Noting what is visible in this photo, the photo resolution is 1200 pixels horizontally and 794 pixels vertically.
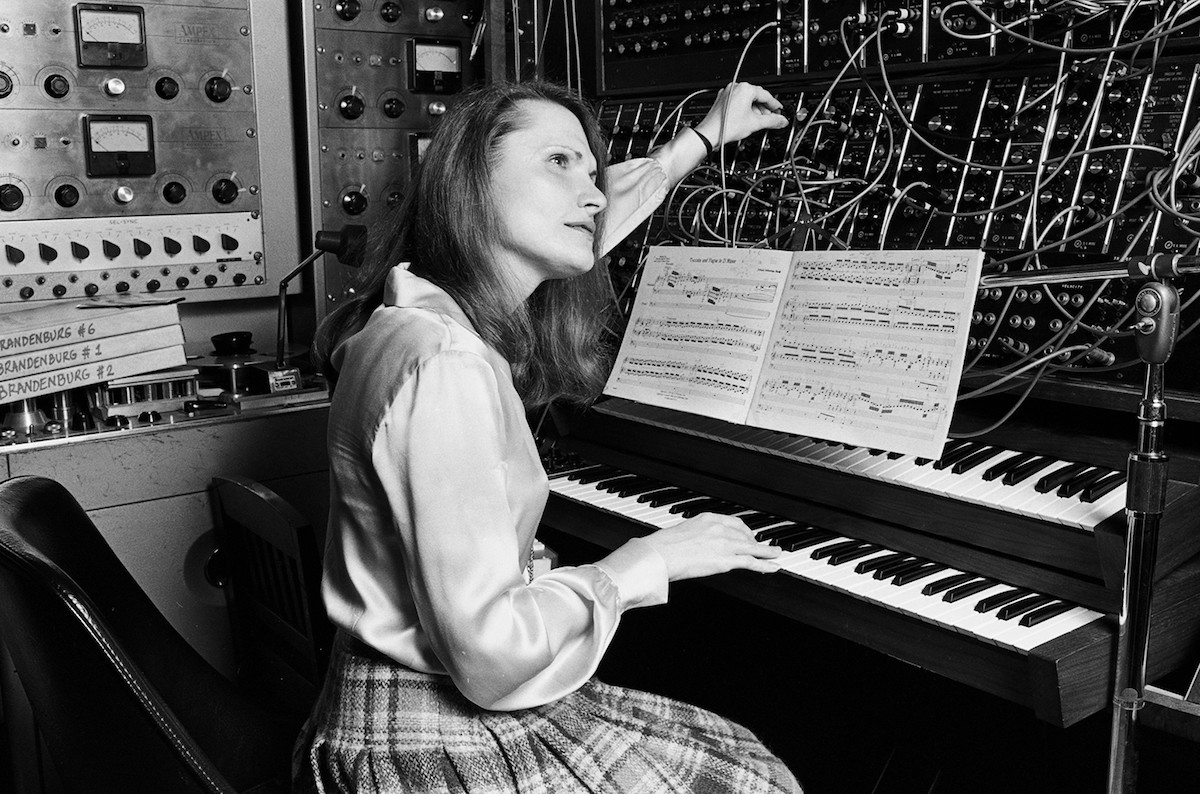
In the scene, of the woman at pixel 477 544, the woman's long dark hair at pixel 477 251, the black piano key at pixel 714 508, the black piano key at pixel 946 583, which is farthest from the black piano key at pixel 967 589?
the woman's long dark hair at pixel 477 251

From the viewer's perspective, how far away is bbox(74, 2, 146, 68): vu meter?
2412 mm

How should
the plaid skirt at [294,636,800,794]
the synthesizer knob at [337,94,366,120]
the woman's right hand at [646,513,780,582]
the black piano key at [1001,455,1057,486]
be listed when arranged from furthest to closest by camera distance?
the synthesizer knob at [337,94,366,120], the black piano key at [1001,455,1057,486], the woman's right hand at [646,513,780,582], the plaid skirt at [294,636,800,794]

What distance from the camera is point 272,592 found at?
216 cm

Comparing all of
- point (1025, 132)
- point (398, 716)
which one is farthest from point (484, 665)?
point (1025, 132)

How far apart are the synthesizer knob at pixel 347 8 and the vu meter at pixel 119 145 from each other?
0.49 metres

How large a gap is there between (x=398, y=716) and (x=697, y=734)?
0.37 m

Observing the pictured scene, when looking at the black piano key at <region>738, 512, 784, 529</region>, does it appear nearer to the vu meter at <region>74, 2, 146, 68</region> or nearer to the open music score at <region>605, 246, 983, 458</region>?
the open music score at <region>605, 246, 983, 458</region>

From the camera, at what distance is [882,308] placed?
1703 mm

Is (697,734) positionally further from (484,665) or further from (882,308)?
(882,308)

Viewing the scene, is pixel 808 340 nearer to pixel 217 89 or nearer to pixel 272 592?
pixel 272 592

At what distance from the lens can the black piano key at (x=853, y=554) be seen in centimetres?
170

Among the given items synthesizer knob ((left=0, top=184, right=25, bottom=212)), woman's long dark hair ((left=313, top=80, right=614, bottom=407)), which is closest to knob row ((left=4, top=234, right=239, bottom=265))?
synthesizer knob ((left=0, top=184, right=25, bottom=212))

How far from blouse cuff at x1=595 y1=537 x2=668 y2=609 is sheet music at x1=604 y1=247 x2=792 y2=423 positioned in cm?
46

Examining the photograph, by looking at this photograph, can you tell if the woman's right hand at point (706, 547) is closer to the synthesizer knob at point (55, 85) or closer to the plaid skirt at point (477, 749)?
the plaid skirt at point (477, 749)
